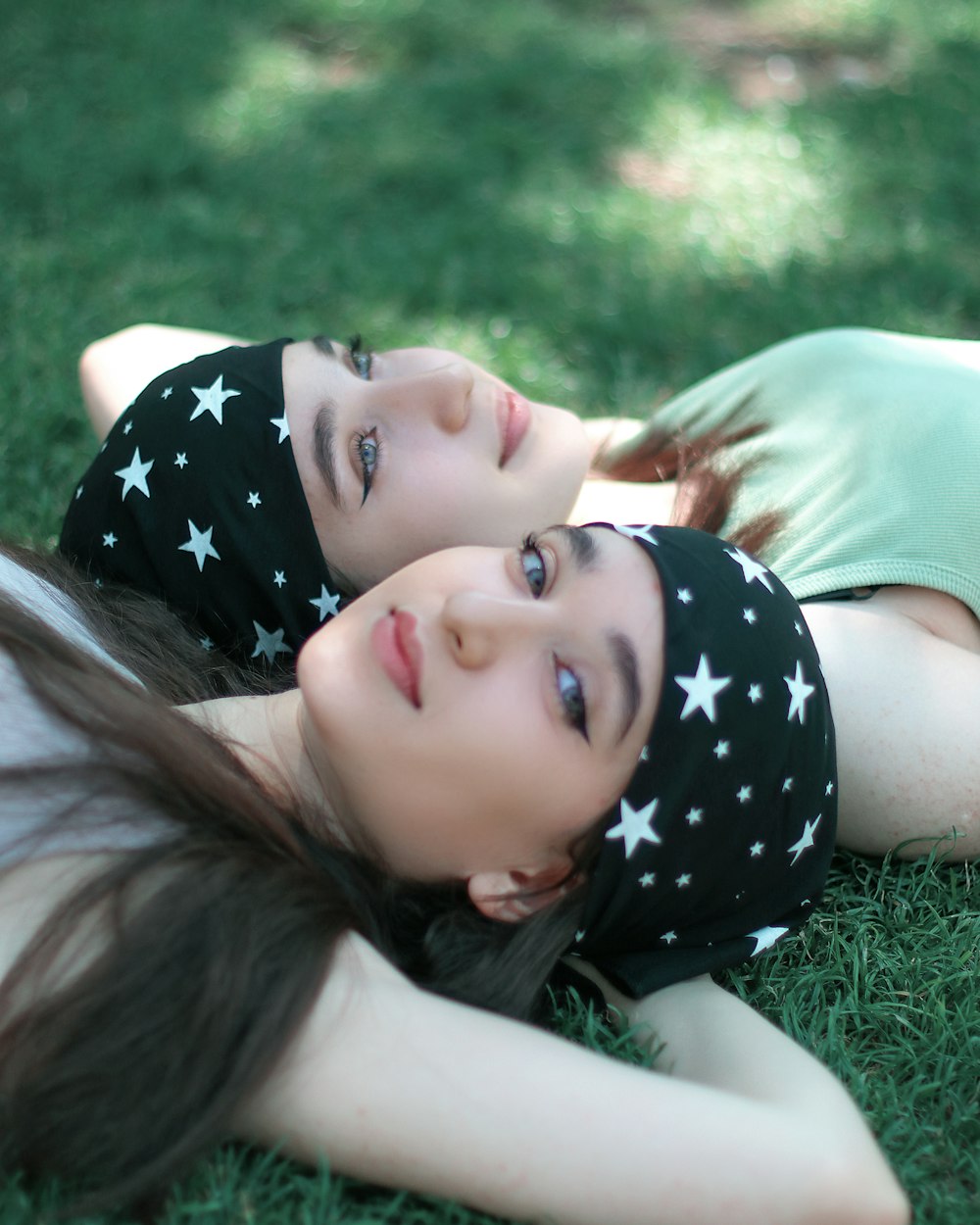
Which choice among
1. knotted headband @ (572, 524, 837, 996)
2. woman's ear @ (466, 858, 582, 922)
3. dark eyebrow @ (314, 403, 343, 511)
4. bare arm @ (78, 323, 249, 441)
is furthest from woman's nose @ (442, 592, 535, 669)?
bare arm @ (78, 323, 249, 441)

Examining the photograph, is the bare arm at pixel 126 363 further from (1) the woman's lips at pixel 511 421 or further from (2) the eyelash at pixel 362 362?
(1) the woman's lips at pixel 511 421

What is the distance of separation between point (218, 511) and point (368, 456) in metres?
0.35

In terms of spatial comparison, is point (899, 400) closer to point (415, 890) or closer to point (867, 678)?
point (867, 678)

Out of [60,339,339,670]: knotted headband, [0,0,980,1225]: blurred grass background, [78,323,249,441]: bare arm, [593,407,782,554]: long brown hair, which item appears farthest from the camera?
[0,0,980,1225]: blurred grass background

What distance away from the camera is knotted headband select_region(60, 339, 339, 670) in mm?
2670

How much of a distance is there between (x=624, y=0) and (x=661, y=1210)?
622 centimetres

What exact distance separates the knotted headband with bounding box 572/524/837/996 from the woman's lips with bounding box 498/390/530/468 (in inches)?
20.0

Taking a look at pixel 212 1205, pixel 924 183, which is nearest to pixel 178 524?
pixel 212 1205

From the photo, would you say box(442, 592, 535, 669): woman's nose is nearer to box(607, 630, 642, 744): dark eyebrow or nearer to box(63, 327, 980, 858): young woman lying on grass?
box(607, 630, 642, 744): dark eyebrow

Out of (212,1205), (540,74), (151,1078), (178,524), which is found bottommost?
(212,1205)

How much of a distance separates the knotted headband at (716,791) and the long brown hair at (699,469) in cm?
46

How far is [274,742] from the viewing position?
2.39 metres

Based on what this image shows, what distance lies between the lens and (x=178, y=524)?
108 inches

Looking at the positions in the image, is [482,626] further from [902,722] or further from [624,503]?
[624,503]
